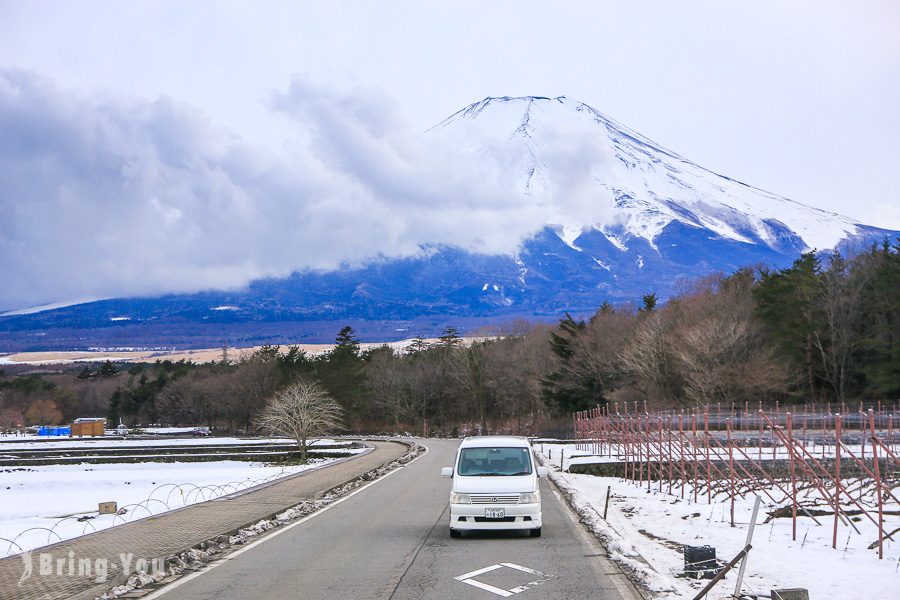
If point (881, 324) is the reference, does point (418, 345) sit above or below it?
above

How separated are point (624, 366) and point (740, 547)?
6100 centimetres

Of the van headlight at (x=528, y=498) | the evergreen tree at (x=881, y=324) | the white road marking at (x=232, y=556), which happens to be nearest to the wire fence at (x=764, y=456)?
the evergreen tree at (x=881, y=324)

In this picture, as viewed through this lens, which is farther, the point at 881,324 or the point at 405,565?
the point at 881,324

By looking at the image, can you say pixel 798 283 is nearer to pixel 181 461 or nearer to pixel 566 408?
pixel 566 408

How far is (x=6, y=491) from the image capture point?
44562 millimetres

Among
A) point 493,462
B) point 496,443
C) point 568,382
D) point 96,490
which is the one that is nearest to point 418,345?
point 568,382

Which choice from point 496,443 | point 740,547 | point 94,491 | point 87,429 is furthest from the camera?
point 87,429

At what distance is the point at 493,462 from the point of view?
16.0 meters

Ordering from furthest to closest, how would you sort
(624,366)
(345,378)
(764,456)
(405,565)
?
1. (345,378)
2. (624,366)
3. (764,456)
4. (405,565)

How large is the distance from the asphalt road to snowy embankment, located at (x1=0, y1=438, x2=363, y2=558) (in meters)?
5.46

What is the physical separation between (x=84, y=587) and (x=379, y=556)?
14.2 feet

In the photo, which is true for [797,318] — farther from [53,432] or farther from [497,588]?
[53,432]

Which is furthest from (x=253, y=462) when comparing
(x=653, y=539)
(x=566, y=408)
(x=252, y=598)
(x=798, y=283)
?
(x=252, y=598)

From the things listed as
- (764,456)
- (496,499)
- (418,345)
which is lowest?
(764,456)
